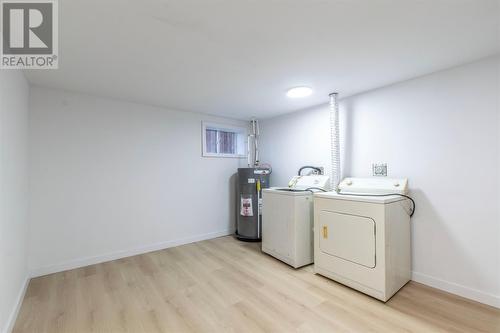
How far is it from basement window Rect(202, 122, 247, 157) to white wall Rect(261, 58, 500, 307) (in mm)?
2206

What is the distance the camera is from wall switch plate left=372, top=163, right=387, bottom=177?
2.50m

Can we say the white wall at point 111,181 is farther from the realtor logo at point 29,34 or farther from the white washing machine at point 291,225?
the white washing machine at point 291,225

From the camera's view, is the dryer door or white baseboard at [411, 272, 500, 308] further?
the dryer door

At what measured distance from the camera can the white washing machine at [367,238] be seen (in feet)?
6.31

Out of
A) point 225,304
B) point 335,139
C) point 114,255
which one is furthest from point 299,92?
point 114,255

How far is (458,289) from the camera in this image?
1.99 meters

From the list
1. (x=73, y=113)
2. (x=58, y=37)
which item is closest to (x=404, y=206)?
(x=58, y=37)

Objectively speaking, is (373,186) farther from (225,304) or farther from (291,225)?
(225,304)

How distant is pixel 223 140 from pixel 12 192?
280 centimetres

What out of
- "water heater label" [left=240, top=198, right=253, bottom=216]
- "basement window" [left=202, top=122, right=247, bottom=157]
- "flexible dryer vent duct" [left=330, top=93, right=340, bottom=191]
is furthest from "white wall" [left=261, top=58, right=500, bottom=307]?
"basement window" [left=202, top=122, right=247, bottom=157]

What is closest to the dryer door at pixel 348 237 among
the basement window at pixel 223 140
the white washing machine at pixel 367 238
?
the white washing machine at pixel 367 238

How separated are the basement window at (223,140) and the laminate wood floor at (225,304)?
1963mm

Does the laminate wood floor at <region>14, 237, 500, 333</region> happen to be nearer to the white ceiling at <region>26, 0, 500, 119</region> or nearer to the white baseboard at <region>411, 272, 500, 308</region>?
the white baseboard at <region>411, 272, 500, 308</region>

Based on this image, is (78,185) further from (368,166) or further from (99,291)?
(368,166)
